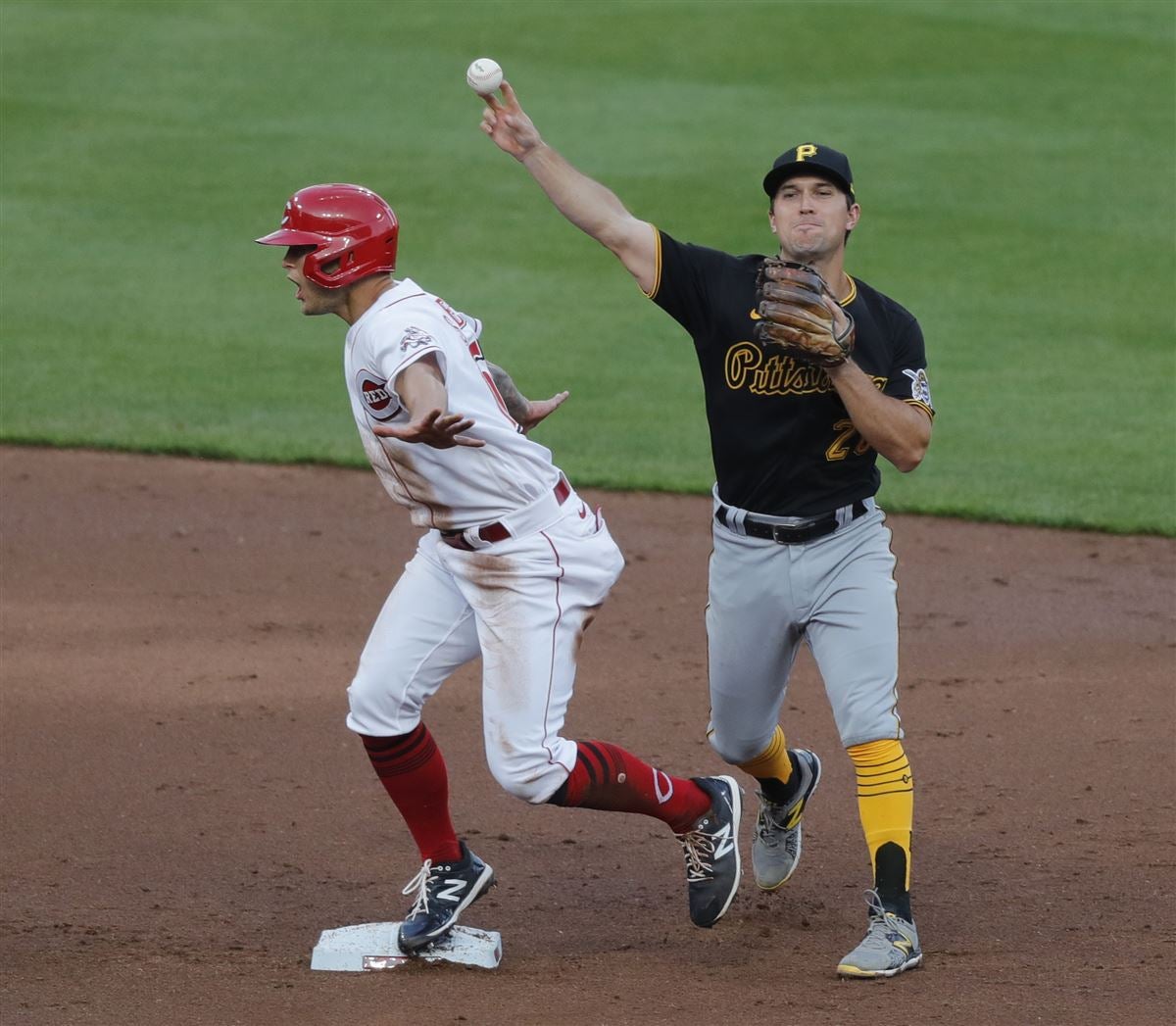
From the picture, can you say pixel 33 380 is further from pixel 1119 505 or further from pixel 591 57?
pixel 591 57

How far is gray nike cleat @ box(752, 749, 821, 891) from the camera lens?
5211mm

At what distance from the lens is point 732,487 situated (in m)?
4.83

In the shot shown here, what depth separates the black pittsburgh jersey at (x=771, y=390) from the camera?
4.70 m

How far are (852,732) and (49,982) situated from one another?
218cm

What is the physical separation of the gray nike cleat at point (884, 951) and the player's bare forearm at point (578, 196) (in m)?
1.82

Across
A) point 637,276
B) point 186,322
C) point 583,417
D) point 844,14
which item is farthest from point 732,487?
point 844,14

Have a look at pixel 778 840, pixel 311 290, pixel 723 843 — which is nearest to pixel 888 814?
pixel 723 843

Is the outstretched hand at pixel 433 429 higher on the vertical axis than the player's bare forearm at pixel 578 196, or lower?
lower

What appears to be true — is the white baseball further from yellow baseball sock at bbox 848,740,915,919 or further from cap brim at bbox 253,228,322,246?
yellow baseball sock at bbox 848,740,915,919

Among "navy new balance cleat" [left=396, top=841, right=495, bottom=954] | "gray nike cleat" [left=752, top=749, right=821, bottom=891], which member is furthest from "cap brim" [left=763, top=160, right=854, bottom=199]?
"navy new balance cleat" [left=396, top=841, right=495, bottom=954]

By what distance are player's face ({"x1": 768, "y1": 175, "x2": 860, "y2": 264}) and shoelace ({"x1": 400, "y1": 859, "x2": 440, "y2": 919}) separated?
6.48 feet

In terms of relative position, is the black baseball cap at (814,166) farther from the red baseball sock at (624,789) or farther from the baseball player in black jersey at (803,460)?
the red baseball sock at (624,789)

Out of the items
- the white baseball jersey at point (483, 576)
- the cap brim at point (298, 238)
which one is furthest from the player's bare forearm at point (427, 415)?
the cap brim at point (298, 238)

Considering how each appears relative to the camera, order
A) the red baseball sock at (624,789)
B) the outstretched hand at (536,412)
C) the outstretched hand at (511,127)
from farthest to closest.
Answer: the outstretched hand at (536,412) → the outstretched hand at (511,127) → the red baseball sock at (624,789)
